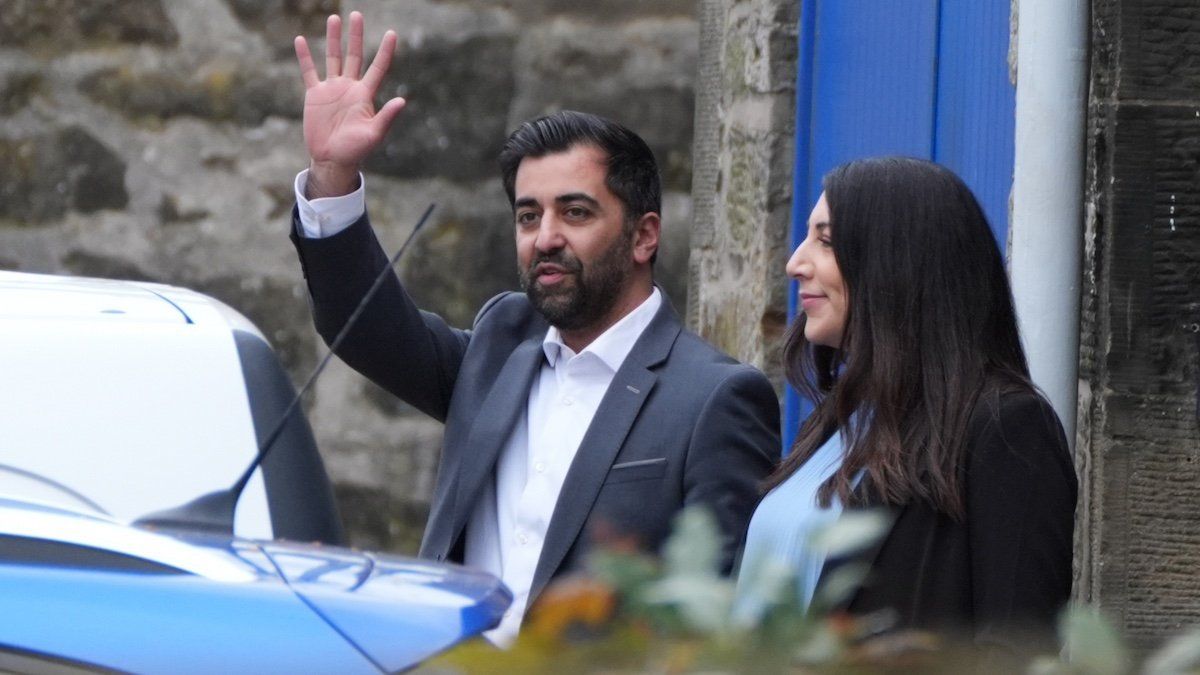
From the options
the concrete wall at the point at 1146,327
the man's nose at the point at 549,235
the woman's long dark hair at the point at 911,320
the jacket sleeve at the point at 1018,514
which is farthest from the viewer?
the concrete wall at the point at 1146,327

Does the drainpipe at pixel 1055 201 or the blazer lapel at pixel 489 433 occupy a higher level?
the drainpipe at pixel 1055 201

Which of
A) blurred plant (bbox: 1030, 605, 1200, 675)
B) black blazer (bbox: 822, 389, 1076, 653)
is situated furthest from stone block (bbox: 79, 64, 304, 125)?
blurred plant (bbox: 1030, 605, 1200, 675)

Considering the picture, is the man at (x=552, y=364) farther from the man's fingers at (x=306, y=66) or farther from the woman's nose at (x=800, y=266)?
the woman's nose at (x=800, y=266)

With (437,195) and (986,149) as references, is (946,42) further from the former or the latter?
(437,195)

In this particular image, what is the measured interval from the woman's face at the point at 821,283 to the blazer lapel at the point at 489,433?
566mm

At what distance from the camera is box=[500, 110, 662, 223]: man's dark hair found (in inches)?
Answer: 136

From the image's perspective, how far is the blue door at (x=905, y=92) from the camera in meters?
4.39

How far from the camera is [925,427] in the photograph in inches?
108

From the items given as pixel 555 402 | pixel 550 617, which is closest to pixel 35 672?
pixel 550 617

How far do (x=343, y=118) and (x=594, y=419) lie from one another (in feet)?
2.32

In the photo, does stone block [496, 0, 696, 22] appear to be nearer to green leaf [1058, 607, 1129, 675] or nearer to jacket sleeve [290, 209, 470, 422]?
jacket sleeve [290, 209, 470, 422]

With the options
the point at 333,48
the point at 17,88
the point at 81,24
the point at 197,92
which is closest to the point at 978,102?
the point at 333,48

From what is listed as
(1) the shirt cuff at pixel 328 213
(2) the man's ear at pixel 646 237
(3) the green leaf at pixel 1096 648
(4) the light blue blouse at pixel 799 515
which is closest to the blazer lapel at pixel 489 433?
(2) the man's ear at pixel 646 237

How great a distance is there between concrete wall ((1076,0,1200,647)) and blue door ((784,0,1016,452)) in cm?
49
